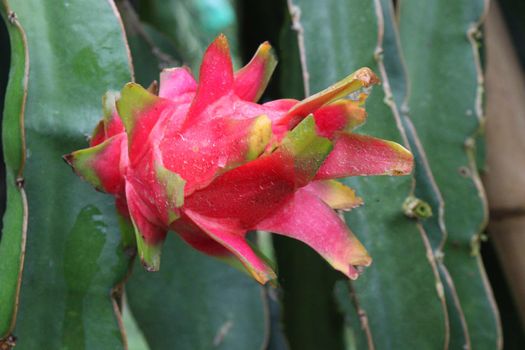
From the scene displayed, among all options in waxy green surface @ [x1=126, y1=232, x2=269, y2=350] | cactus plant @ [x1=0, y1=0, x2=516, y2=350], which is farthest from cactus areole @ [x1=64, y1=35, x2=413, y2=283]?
waxy green surface @ [x1=126, y1=232, x2=269, y2=350]

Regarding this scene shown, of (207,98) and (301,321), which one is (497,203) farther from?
(207,98)

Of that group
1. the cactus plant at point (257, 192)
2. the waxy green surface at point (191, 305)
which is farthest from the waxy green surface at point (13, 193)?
the waxy green surface at point (191, 305)

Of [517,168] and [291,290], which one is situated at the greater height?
[517,168]

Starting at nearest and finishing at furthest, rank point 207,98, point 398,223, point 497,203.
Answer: point 207,98
point 398,223
point 497,203

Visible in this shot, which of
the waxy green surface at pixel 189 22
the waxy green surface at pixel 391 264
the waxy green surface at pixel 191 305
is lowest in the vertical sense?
the waxy green surface at pixel 191 305

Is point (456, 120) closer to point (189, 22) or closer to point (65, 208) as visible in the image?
point (65, 208)

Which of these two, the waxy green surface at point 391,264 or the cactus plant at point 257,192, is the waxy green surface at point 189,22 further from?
the waxy green surface at point 391,264

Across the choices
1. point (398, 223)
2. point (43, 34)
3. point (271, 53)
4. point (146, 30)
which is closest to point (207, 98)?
point (271, 53)

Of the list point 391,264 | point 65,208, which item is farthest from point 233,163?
point 391,264
